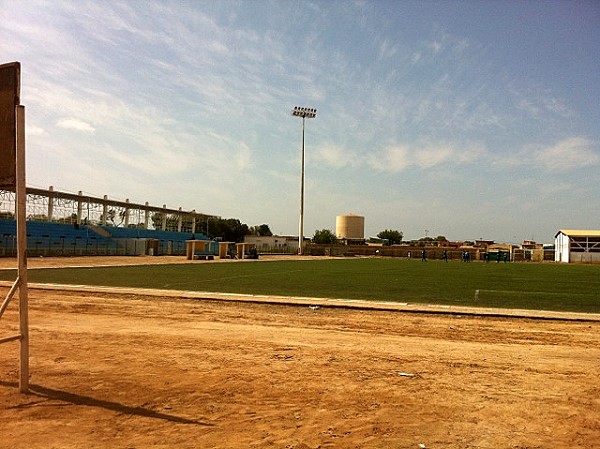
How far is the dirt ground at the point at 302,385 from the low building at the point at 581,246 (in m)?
63.1

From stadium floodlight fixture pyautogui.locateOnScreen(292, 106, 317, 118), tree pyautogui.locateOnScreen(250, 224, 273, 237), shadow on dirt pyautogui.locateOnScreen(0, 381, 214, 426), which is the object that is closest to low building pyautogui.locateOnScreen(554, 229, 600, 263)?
stadium floodlight fixture pyautogui.locateOnScreen(292, 106, 317, 118)

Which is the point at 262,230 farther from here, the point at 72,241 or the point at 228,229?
the point at 72,241

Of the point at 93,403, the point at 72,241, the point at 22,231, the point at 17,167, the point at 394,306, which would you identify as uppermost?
the point at 17,167

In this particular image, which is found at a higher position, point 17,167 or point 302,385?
point 17,167

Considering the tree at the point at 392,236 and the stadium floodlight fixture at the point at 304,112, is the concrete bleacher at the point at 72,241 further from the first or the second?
the tree at the point at 392,236

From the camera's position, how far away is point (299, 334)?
361 inches

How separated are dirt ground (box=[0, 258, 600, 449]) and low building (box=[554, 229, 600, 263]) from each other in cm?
6315

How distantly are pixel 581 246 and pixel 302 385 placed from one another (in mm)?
71166

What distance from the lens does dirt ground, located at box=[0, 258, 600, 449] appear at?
14.3 ft

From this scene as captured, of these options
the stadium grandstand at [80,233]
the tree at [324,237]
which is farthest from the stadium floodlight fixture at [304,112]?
the tree at [324,237]

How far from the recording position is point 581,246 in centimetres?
6475

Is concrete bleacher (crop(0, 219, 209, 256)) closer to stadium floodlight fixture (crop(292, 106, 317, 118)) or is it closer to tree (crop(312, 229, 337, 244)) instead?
stadium floodlight fixture (crop(292, 106, 317, 118))

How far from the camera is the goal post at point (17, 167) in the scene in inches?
209

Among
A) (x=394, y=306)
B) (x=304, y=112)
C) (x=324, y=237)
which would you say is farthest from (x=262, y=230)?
(x=394, y=306)
